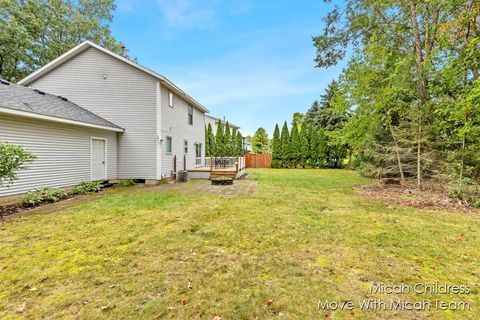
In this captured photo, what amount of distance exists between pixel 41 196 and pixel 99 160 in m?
3.22

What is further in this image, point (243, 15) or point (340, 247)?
point (243, 15)

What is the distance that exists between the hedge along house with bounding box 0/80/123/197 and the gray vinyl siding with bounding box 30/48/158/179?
46cm

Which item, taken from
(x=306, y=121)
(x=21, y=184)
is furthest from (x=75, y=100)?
(x=306, y=121)

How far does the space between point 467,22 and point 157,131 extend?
11927 millimetres

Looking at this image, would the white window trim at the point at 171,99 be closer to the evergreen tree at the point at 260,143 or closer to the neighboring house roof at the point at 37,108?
the neighboring house roof at the point at 37,108

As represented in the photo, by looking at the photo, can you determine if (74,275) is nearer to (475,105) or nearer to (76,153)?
(76,153)

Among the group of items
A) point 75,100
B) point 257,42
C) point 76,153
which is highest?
point 257,42

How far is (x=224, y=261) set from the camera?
303 cm

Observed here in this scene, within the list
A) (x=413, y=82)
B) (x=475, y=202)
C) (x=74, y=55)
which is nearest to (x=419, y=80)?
(x=413, y=82)

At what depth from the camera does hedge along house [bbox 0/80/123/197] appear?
6.51 meters

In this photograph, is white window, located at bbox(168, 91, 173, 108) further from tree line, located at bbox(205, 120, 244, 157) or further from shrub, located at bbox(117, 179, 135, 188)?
tree line, located at bbox(205, 120, 244, 157)

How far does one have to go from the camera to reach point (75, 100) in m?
10.5

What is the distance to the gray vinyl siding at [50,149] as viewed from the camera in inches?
256

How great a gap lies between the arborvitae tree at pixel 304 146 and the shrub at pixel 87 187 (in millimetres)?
17052
